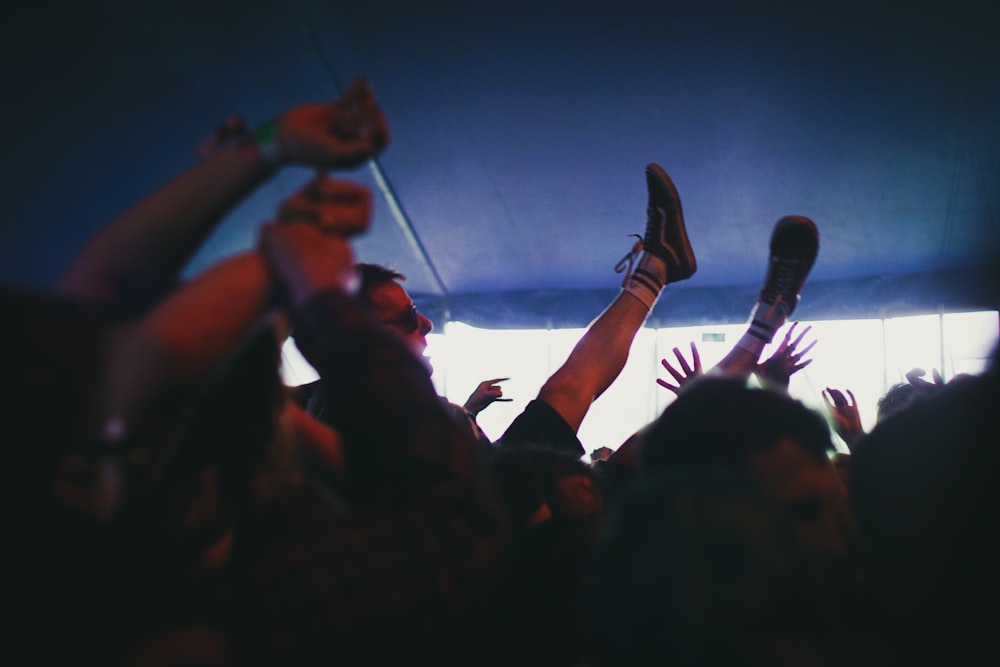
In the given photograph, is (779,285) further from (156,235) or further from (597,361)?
(156,235)

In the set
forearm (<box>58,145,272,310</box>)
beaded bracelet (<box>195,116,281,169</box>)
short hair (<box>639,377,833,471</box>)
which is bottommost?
short hair (<box>639,377,833,471</box>)

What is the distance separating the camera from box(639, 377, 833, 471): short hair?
96 cm

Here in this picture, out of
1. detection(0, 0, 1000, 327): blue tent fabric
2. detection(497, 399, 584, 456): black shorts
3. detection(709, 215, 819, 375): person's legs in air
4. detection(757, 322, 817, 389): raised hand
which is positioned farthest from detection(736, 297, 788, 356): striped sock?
detection(0, 0, 1000, 327): blue tent fabric

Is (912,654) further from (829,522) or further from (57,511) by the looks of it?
(57,511)

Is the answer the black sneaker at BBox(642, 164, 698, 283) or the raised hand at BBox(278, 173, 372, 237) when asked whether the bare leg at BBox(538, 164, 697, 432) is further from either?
the raised hand at BBox(278, 173, 372, 237)

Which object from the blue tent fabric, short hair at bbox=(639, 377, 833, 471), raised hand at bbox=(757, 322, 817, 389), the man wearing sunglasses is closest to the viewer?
short hair at bbox=(639, 377, 833, 471)

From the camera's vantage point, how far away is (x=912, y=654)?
0.77 metres

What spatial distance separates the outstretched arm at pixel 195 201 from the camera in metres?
0.78

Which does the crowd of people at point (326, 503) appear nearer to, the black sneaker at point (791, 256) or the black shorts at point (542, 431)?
the black shorts at point (542, 431)

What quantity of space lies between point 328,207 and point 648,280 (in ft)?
5.04

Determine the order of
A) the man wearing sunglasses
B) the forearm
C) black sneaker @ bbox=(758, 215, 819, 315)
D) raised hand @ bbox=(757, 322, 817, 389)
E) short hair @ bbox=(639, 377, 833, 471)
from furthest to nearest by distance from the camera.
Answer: raised hand @ bbox=(757, 322, 817, 389), black sneaker @ bbox=(758, 215, 819, 315), the man wearing sunglasses, short hair @ bbox=(639, 377, 833, 471), the forearm

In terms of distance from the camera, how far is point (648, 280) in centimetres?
219

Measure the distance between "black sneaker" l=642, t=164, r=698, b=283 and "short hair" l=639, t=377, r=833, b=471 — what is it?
3.91ft

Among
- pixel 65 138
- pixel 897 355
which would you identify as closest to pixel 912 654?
pixel 65 138
